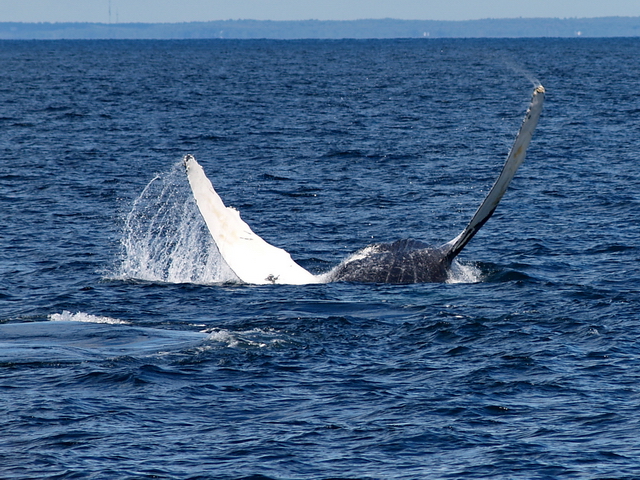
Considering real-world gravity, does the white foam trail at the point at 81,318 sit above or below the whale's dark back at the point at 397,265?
below

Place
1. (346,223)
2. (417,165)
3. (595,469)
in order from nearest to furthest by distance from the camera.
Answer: (595,469), (346,223), (417,165)

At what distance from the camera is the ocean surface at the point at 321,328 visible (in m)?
11.3

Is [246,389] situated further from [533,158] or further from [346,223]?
[533,158]

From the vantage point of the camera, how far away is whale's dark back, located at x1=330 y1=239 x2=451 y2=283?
18.6m

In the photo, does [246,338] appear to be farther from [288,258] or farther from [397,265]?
[288,258]

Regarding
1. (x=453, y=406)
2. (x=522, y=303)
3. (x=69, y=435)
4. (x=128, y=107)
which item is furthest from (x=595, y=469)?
(x=128, y=107)

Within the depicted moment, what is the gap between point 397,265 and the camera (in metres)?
18.8

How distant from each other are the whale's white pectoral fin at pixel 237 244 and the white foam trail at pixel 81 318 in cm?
297

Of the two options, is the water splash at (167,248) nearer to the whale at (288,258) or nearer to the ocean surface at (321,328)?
the ocean surface at (321,328)

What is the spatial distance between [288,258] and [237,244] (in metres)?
1.05

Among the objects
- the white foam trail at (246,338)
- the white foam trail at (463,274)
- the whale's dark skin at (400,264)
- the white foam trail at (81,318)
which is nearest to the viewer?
the white foam trail at (246,338)

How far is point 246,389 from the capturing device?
13.1 metres

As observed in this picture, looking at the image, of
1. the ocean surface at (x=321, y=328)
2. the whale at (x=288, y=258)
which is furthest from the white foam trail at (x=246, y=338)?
the whale at (x=288, y=258)

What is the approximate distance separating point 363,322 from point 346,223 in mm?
10158
